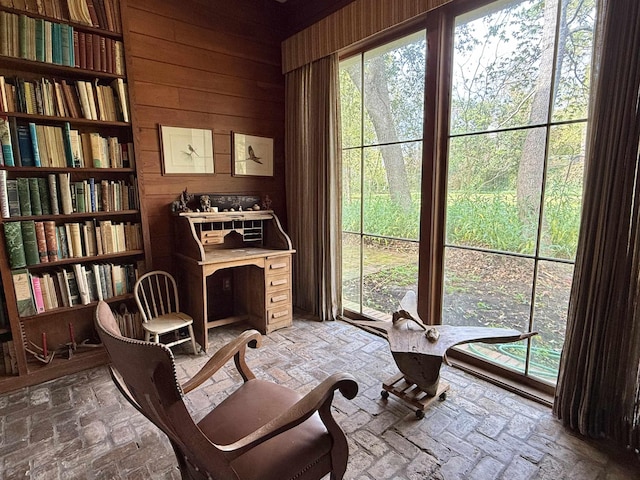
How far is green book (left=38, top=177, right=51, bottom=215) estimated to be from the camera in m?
2.31

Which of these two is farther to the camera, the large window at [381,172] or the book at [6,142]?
the large window at [381,172]

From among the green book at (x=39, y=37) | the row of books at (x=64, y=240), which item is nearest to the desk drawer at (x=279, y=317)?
the row of books at (x=64, y=240)

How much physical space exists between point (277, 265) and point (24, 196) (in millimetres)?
1847

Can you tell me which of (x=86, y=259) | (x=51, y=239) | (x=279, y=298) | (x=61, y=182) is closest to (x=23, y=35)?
(x=61, y=182)

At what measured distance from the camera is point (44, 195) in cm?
233

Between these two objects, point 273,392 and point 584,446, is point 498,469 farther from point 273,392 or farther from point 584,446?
point 273,392

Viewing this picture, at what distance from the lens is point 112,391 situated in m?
2.23

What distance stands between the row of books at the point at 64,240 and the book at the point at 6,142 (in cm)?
40

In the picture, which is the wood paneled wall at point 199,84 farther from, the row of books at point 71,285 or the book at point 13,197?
the book at point 13,197


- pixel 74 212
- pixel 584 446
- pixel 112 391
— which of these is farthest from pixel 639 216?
pixel 74 212

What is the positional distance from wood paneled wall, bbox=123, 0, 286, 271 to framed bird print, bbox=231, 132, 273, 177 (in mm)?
61

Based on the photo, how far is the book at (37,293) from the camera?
7.54ft

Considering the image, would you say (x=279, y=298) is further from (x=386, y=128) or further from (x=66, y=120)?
(x=66, y=120)

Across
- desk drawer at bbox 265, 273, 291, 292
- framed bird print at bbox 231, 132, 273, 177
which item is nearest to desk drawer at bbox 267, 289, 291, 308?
desk drawer at bbox 265, 273, 291, 292
